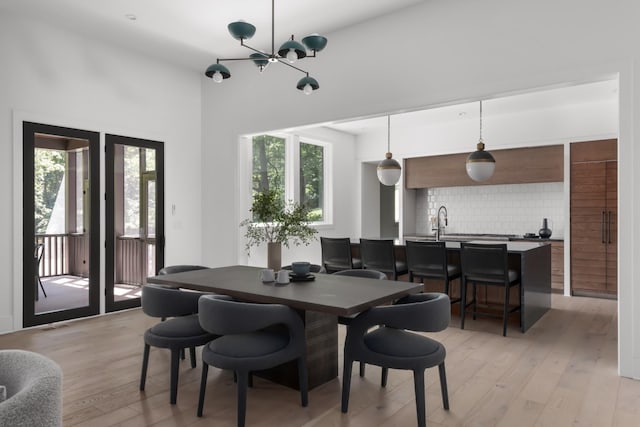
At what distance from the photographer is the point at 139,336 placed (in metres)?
4.51

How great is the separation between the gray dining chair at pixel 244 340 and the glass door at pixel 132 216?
3522 millimetres

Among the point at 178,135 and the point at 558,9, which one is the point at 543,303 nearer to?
the point at 558,9

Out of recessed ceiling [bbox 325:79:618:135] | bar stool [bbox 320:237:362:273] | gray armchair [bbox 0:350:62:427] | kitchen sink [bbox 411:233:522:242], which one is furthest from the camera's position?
kitchen sink [bbox 411:233:522:242]

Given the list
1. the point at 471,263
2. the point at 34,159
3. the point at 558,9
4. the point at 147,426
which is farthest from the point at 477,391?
the point at 34,159

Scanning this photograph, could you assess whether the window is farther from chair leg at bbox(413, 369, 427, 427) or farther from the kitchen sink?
chair leg at bbox(413, 369, 427, 427)

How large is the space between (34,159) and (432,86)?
174 inches

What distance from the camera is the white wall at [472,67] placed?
3408 mm

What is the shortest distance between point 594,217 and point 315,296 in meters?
5.58

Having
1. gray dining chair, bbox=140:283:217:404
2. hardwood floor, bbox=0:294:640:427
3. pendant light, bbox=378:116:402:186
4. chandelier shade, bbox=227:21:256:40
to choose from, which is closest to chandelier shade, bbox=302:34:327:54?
chandelier shade, bbox=227:21:256:40

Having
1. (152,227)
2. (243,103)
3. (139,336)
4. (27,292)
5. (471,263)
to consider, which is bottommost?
(139,336)

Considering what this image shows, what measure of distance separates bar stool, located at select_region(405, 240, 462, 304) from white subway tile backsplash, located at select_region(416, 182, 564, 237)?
3226 mm

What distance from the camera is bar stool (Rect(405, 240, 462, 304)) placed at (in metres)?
4.89

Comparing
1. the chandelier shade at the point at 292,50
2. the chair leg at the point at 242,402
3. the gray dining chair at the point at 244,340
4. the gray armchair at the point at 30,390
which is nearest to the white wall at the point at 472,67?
the chandelier shade at the point at 292,50

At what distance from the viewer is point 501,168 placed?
24.6 ft
